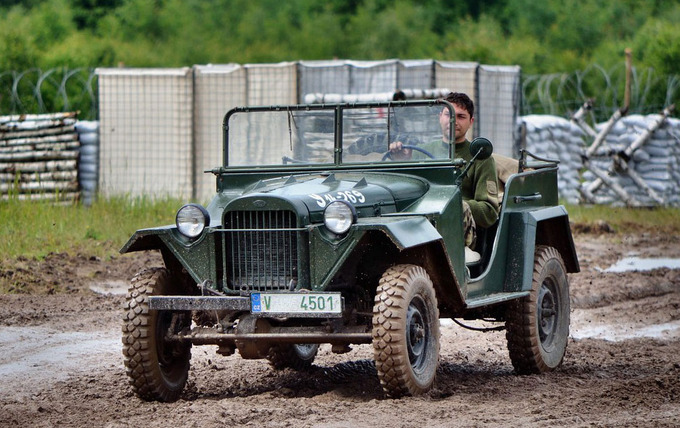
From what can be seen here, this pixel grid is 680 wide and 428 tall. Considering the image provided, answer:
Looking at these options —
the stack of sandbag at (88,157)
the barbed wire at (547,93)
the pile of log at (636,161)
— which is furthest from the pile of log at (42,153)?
the pile of log at (636,161)

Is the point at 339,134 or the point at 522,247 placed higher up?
the point at 339,134

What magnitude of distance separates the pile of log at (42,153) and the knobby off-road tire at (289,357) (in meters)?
9.66

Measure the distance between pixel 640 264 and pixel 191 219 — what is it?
904 cm

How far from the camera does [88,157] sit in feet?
61.2

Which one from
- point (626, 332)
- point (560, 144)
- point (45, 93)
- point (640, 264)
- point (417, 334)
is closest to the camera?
point (417, 334)

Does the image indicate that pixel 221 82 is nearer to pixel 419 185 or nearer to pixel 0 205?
pixel 0 205

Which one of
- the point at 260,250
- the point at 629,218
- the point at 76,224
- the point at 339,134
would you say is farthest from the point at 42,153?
the point at 260,250

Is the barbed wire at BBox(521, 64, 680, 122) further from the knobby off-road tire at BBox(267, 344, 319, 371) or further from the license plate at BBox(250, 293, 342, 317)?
the license plate at BBox(250, 293, 342, 317)

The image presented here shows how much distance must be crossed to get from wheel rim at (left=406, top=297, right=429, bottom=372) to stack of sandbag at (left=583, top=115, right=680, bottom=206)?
15294 millimetres

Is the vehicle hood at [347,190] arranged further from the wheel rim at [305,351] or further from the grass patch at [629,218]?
the grass patch at [629,218]

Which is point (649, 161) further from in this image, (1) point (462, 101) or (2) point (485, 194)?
(2) point (485, 194)

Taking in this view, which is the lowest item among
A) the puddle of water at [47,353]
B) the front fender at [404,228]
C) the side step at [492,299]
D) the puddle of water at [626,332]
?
the puddle of water at [626,332]

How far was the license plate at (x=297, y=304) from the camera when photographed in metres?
6.61

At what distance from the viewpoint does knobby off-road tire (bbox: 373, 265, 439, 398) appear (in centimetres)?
661
